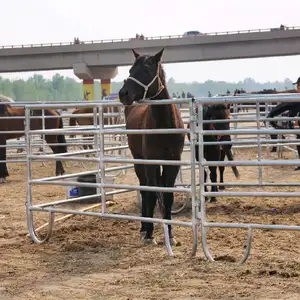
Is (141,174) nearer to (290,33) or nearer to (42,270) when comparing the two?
(42,270)

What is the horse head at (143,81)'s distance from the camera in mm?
6684

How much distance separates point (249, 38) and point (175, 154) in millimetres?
46250

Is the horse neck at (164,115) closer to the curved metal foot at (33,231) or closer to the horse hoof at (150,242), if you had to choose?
the horse hoof at (150,242)

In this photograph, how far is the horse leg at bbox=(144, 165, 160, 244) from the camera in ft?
23.2

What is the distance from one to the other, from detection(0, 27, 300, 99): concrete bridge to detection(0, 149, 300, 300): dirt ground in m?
43.5

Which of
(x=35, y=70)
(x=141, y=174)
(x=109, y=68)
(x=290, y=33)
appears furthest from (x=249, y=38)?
(x=141, y=174)

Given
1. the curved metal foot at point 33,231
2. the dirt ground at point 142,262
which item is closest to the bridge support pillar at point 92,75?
the dirt ground at point 142,262

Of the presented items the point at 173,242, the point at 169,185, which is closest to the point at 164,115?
the point at 169,185

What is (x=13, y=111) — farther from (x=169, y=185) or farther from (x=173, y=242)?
(x=173, y=242)

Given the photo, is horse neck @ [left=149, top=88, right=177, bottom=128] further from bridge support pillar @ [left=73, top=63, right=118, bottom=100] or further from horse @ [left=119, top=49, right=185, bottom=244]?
bridge support pillar @ [left=73, top=63, right=118, bottom=100]

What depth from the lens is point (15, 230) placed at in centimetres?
836

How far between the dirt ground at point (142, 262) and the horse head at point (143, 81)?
1.63 meters

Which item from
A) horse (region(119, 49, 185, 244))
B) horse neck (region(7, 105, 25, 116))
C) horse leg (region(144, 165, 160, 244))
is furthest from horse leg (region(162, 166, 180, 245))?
horse neck (region(7, 105, 25, 116))

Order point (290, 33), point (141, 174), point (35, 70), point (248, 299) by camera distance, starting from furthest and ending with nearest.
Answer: point (35, 70) → point (290, 33) → point (141, 174) → point (248, 299)
